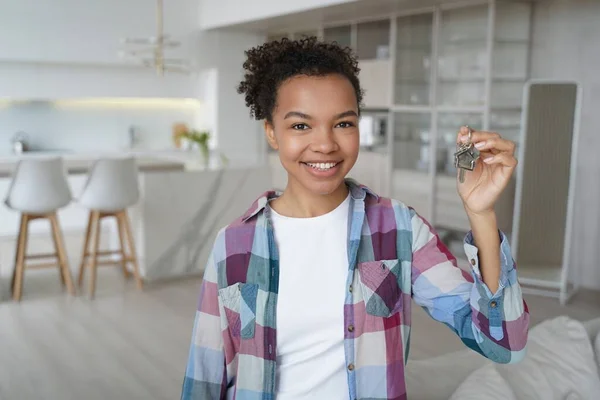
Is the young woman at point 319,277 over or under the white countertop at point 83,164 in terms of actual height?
over

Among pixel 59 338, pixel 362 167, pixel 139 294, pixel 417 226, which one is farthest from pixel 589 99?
pixel 417 226

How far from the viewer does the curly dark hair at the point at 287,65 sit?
125 cm

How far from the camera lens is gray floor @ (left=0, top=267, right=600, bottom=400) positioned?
344 centimetres

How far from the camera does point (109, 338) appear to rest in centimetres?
413

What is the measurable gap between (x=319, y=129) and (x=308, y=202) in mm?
168

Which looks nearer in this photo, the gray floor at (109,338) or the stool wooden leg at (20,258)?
the gray floor at (109,338)

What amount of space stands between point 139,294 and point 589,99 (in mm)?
3761

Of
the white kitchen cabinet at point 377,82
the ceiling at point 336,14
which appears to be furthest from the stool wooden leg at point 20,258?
the white kitchen cabinet at point 377,82

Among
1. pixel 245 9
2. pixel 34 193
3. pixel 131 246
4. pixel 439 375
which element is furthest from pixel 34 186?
pixel 439 375

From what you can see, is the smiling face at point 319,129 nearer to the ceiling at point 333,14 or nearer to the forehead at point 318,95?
the forehead at point 318,95

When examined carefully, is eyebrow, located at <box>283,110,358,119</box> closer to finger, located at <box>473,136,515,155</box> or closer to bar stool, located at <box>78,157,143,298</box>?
finger, located at <box>473,136,515,155</box>

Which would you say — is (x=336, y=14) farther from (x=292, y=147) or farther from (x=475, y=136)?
(x=475, y=136)

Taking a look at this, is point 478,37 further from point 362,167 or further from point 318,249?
point 318,249

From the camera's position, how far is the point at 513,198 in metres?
5.71
